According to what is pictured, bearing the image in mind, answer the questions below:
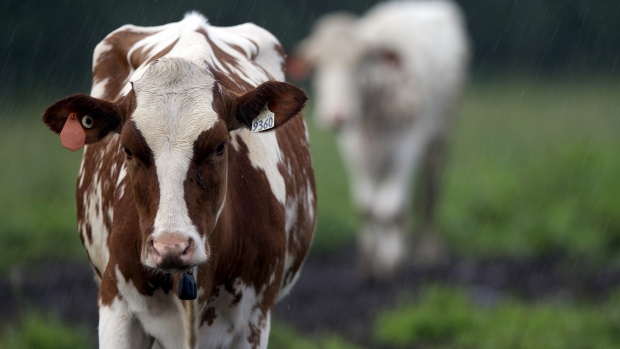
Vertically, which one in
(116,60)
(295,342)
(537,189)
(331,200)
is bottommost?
(331,200)

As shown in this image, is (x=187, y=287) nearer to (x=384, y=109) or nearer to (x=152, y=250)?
(x=152, y=250)

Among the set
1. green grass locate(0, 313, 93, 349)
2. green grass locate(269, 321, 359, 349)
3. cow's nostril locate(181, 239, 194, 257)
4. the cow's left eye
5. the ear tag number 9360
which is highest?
the ear tag number 9360

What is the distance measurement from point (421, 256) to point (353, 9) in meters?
10.00

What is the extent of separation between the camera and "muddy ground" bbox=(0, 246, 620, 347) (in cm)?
765

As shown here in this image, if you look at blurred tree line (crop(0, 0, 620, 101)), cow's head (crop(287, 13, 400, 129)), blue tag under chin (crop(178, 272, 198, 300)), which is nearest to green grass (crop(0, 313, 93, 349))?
blue tag under chin (crop(178, 272, 198, 300))

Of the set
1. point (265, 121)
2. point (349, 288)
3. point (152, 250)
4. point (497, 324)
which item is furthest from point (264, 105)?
point (349, 288)

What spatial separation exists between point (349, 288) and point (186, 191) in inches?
218

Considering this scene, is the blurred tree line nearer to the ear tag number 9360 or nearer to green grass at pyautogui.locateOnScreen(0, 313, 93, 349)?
green grass at pyautogui.locateOnScreen(0, 313, 93, 349)

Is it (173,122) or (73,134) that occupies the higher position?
(173,122)

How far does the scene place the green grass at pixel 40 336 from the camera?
6.04m

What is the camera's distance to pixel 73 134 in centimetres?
402

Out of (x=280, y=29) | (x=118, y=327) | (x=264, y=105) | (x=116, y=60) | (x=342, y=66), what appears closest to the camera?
(x=264, y=105)

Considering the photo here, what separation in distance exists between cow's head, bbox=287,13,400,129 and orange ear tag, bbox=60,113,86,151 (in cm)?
597

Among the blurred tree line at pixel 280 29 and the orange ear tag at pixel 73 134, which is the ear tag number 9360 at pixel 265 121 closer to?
the orange ear tag at pixel 73 134
